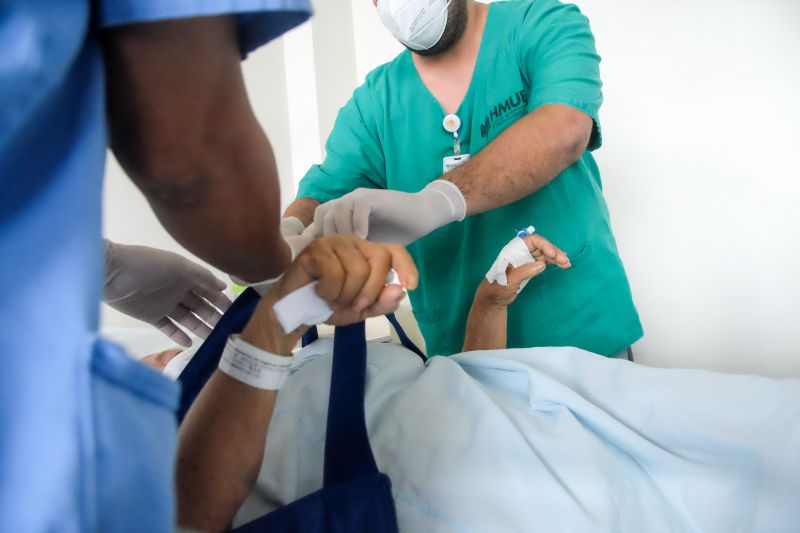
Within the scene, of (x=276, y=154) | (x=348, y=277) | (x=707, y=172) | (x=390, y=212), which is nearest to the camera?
(x=348, y=277)

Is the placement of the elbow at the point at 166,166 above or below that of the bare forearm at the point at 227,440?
above

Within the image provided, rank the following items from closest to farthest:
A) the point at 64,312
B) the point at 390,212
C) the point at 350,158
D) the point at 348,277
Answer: the point at 64,312 < the point at 348,277 < the point at 390,212 < the point at 350,158

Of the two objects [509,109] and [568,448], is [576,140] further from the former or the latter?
[568,448]

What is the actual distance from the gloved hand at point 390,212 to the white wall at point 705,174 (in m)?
0.80

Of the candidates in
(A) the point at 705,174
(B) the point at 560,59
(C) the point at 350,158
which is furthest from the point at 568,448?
(A) the point at 705,174

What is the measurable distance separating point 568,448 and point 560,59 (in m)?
0.71

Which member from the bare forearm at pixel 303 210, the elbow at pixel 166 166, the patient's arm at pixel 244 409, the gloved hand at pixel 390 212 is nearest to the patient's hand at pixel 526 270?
the gloved hand at pixel 390 212

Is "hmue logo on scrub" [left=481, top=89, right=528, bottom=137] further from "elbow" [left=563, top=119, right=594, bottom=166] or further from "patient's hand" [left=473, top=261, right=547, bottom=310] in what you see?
"patient's hand" [left=473, top=261, right=547, bottom=310]

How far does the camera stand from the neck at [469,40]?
1244 mm

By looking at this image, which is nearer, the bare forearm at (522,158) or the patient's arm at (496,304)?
the bare forearm at (522,158)

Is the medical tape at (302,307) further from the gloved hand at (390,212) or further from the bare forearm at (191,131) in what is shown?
the gloved hand at (390,212)

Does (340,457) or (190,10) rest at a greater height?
(190,10)

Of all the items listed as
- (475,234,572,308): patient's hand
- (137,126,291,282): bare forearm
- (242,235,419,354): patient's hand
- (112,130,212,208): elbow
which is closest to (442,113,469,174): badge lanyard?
(475,234,572,308): patient's hand

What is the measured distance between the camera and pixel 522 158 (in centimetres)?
90
